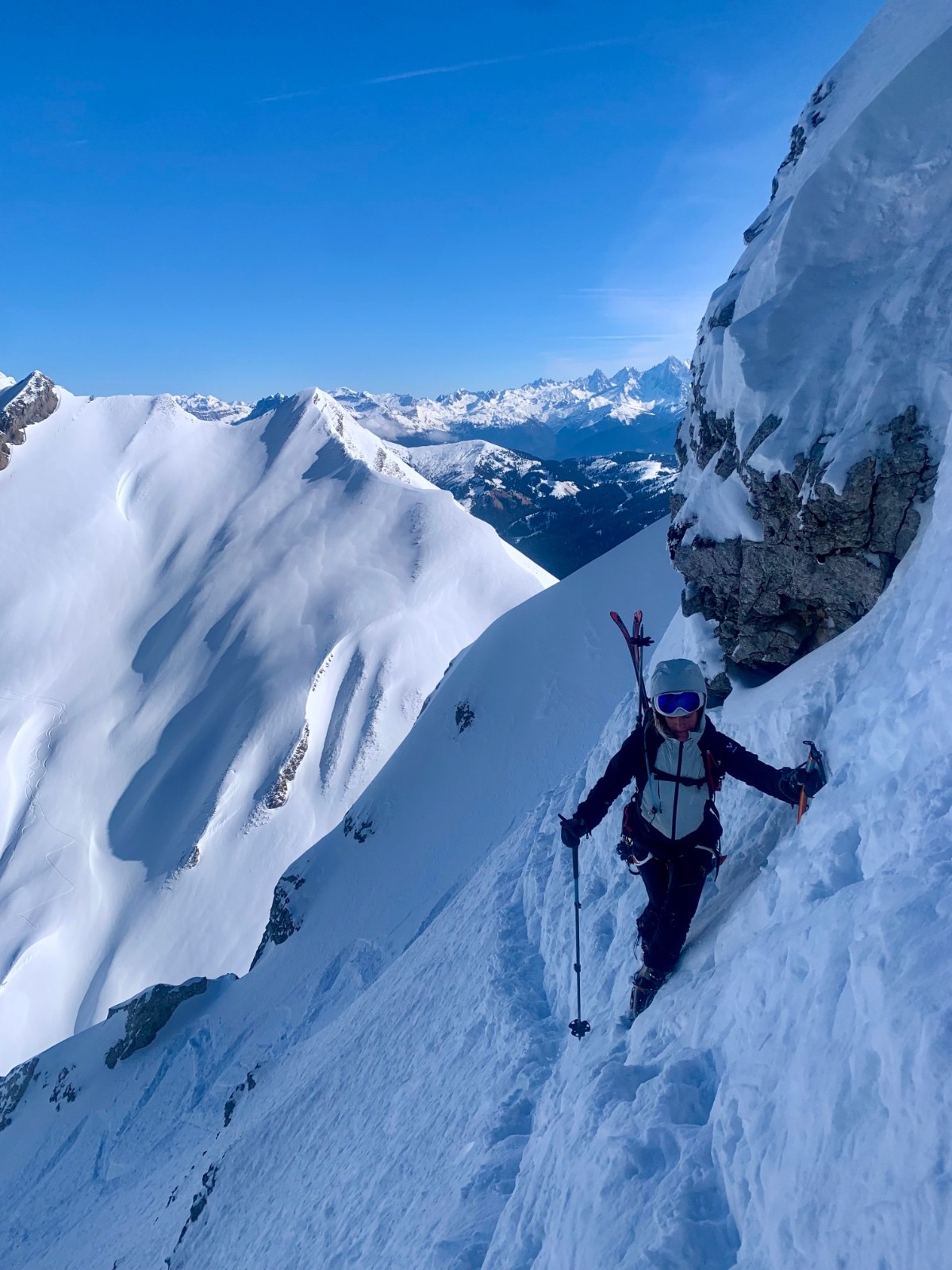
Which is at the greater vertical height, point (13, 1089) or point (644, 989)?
point (13, 1089)

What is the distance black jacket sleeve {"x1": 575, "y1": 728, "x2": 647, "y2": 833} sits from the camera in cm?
558

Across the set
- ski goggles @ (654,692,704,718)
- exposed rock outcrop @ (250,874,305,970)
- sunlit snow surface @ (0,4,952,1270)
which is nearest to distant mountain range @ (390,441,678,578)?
exposed rock outcrop @ (250,874,305,970)

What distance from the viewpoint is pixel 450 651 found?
174ft

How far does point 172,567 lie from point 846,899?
7420 centimetres

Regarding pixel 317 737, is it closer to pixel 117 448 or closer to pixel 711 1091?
pixel 711 1091

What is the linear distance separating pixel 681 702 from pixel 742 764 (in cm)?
81

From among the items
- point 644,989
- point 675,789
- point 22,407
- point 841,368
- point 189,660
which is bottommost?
point 644,989

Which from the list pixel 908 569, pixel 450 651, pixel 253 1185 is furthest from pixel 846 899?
pixel 450 651

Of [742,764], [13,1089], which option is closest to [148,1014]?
[13,1089]

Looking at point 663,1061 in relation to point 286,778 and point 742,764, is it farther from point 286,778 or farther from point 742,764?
point 286,778

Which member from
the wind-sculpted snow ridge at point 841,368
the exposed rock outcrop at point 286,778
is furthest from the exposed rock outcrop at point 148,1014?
the wind-sculpted snow ridge at point 841,368

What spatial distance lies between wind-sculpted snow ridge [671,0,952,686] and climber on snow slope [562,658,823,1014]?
367cm

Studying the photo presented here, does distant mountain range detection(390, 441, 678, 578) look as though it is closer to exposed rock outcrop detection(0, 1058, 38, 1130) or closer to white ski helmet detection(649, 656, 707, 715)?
exposed rock outcrop detection(0, 1058, 38, 1130)

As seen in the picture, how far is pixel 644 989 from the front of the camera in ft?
19.7
